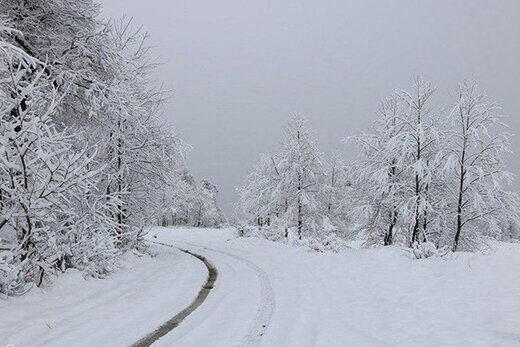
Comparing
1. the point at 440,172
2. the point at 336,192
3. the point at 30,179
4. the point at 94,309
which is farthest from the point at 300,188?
the point at 94,309

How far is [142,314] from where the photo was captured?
6371mm

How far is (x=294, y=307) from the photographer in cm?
707

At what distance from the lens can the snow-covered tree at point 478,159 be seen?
17328mm

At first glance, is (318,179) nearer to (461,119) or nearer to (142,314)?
(461,119)

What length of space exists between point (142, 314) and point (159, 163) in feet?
33.6

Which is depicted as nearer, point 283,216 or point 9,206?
point 9,206

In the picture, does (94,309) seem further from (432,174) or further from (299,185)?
(299,185)

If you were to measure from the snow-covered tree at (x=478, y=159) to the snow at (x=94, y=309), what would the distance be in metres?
13.3

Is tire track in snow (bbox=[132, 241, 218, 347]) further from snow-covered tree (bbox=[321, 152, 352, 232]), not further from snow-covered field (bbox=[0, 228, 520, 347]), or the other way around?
snow-covered tree (bbox=[321, 152, 352, 232])

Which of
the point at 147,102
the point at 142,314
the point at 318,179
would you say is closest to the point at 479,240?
the point at 318,179

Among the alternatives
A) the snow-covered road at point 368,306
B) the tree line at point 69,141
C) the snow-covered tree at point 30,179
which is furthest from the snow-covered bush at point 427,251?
the snow-covered tree at point 30,179

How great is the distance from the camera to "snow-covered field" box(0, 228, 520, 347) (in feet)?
17.1

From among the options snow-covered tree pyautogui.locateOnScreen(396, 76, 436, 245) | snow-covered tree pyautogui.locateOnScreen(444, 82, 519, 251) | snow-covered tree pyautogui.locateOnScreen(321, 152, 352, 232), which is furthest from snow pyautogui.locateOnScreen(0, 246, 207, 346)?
snow-covered tree pyautogui.locateOnScreen(321, 152, 352, 232)

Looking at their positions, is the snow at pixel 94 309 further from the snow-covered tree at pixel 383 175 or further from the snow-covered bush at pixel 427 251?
the snow-covered tree at pixel 383 175
